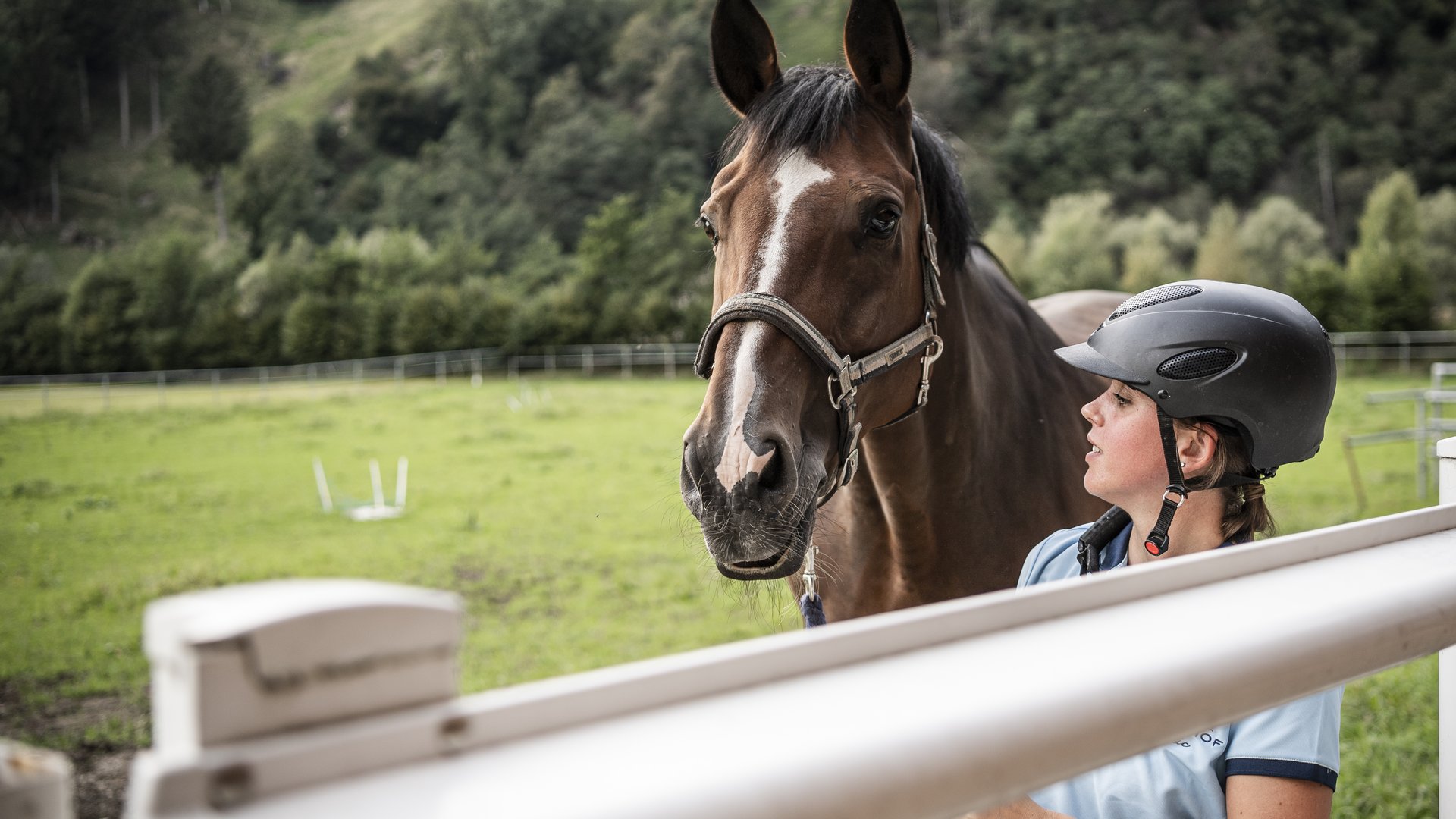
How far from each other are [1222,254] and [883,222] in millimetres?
22888

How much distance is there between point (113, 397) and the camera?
19.5 metres

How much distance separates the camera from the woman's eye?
6.12 ft

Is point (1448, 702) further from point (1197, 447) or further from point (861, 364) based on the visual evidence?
point (861, 364)

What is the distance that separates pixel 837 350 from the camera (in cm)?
182

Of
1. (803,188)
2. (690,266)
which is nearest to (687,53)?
(690,266)

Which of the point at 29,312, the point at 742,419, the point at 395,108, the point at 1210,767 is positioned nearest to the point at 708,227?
the point at 742,419

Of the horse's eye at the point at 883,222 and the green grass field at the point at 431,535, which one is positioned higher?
the horse's eye at the point at 883,222

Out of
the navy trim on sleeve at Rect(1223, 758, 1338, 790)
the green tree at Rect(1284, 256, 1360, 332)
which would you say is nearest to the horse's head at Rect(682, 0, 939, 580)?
the navy trim on sleeve at Rect(1223, 758, 1338, 790)

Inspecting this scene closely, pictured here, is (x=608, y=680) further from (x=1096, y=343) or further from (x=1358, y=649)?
(x=1096, y=343)

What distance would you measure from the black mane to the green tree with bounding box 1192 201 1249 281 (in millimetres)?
18490

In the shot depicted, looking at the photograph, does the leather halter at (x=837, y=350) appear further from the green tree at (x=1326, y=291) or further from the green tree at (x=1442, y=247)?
the green tree at (x=1442, y=247)

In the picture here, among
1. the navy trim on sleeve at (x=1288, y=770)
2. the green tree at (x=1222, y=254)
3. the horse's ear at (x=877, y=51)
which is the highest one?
the green tree at (x=1222, y=254)

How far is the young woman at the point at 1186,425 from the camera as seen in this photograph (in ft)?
4.46

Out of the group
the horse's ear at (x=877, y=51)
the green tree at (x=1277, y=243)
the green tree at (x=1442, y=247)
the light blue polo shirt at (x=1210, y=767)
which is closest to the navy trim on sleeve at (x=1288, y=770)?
the light blue polo shirt at (x=1210, y=767)
